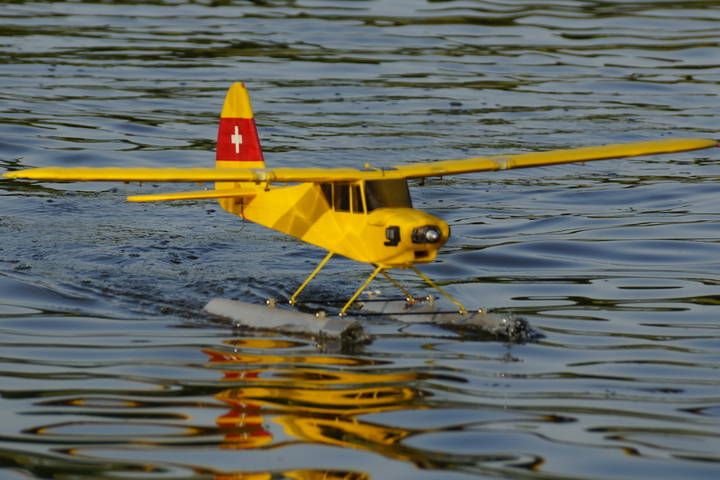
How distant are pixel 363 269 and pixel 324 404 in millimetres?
5803

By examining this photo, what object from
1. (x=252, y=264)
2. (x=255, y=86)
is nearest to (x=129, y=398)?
(x=252, y=264)

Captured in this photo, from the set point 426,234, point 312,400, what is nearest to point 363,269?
point 426,234

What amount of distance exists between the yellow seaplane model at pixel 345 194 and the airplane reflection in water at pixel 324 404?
1.48 m

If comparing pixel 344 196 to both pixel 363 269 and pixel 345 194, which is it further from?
pixel 363 269

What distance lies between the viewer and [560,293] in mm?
12617

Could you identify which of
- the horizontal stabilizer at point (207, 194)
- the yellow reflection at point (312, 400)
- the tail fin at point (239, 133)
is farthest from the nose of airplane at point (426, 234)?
the tail fin at point (239, 133)

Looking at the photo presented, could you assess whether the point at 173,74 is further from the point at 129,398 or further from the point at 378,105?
the point at 129,398

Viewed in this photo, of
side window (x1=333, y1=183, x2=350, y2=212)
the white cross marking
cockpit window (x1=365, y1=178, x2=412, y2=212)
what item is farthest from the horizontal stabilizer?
cockpit window (x1=365, y1=178, x2=412, y2=212)

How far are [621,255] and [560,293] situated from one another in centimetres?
243

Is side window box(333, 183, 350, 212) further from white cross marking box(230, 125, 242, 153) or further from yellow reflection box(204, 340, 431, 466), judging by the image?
white cross marking box(230, 125, 242, 153)

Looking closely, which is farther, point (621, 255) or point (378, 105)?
point (378, 105)

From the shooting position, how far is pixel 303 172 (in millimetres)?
10664

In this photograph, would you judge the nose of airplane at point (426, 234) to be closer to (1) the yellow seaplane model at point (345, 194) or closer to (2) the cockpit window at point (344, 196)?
(1) the yellow seaplane model at point (345, 194)

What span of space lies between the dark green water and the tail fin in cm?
162
